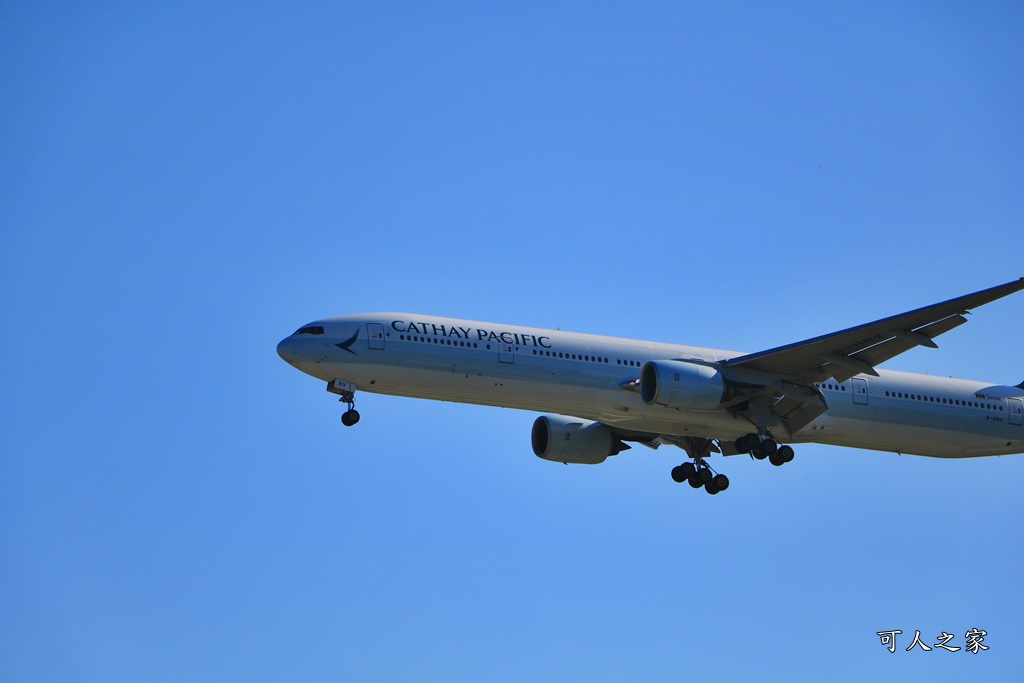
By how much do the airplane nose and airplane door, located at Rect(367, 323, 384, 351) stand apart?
2.35 metres

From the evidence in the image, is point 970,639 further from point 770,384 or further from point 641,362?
point 641,362

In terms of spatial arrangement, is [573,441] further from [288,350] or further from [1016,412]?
[1016,412]

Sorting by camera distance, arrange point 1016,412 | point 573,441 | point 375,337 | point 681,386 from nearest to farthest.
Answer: point 375,337 < point 681,386 < point 1016,412 < point 573,441

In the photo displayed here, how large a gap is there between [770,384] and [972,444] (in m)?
9.36

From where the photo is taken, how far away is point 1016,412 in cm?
4638

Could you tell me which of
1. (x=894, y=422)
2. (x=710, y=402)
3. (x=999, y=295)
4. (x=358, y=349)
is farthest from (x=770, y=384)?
(x=358, y=349)

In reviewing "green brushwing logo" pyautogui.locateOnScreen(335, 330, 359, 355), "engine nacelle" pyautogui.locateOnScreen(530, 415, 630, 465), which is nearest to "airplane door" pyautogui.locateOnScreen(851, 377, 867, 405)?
"engine nacelle" pyautogui.locateOnScreen(530, 415, 630, 465)

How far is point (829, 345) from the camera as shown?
39.9 m

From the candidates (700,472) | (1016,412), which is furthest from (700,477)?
(1016,412)

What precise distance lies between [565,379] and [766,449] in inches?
296

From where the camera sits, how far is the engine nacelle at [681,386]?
39.9 meters

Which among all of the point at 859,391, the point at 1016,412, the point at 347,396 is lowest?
the point at 347,396

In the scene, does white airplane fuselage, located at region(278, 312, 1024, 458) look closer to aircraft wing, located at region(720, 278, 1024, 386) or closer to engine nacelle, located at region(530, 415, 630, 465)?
aircraft wing, located at region(720, 278, 1024, 386)

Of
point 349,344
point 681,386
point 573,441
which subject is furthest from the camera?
point 573,441
